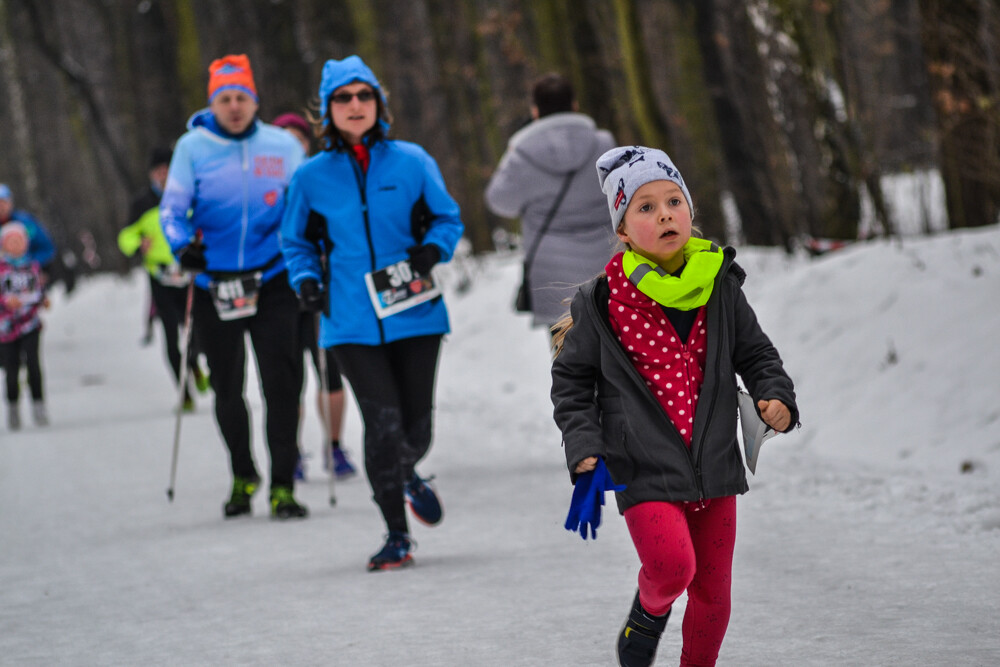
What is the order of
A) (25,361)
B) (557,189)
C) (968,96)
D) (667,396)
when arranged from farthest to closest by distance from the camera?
(25,361) < (968,96) < (557,189) < (667,396)

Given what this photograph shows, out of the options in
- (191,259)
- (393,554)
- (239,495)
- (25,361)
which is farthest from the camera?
(25,361)

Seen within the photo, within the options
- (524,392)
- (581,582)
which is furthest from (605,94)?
(581,582)

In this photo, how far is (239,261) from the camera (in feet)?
25.0

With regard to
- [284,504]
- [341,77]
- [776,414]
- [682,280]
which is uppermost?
[341,77]

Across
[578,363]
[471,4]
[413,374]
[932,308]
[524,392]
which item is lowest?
[524,392]

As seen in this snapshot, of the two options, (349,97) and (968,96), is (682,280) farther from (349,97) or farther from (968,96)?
(968,96)

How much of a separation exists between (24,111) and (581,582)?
3206cm

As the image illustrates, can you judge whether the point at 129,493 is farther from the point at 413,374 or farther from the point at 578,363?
the point at 578,363

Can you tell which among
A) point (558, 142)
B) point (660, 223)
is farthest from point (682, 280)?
point (558, 142)

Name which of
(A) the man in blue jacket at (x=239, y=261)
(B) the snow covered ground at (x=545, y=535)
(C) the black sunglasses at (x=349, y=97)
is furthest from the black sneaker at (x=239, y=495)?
(C) the black sunglasses at (x=349, y=97)

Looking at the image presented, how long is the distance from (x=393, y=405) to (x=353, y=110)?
1414 millimetres

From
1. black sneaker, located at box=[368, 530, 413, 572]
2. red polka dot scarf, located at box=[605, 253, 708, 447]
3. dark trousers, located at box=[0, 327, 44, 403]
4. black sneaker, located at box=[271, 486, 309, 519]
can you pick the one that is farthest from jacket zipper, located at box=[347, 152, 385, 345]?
dark trousers, located at box=[0, 327, 44, 403]

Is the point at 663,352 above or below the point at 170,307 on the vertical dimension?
above

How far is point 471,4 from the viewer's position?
2334 centimetres
